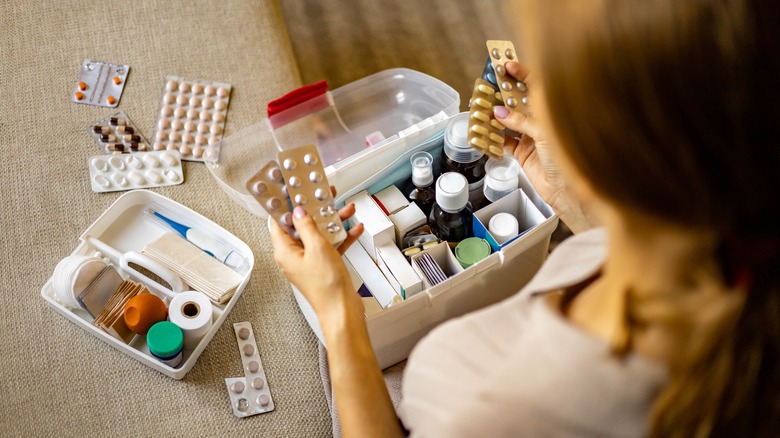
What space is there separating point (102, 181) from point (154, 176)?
0.25ft

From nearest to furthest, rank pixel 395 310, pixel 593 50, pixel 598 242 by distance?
pixel 593 50 < pixel 598 242 < pixel 395 310

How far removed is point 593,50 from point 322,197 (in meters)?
0.47

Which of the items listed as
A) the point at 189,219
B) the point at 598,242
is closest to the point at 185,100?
the point at 189,219

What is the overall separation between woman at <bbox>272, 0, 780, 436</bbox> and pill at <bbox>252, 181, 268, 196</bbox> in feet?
0.91

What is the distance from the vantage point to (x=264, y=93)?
109cm

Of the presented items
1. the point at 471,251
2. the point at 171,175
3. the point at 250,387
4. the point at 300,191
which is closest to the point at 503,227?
the point at 471,251

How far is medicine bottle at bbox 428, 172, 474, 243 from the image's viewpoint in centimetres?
84

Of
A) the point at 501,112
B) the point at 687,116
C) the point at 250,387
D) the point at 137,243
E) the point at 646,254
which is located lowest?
the point at 250,387

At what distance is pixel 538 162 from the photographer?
0.90 metres

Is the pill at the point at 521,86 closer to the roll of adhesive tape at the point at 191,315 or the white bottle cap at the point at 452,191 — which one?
the white bottle cap at the point at 452,191

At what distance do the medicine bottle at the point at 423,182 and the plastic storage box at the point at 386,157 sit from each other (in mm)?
21

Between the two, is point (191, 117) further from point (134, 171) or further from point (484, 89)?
point (484, 89)

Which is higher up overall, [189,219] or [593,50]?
[593,50]

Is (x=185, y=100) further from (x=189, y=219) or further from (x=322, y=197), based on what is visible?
(x=322, y=197)
